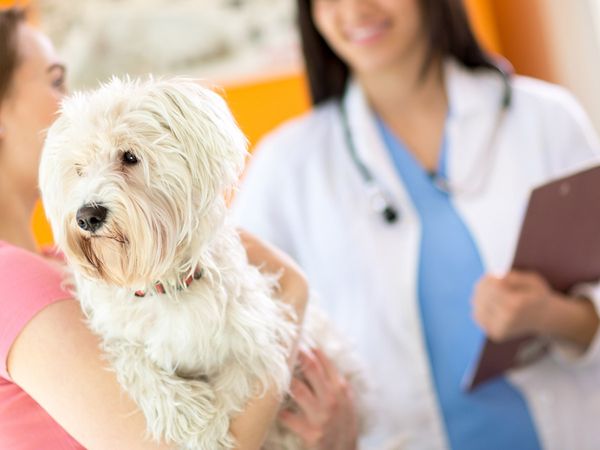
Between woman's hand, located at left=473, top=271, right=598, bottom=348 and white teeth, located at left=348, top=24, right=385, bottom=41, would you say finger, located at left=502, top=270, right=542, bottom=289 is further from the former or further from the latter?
white teeth, located at left=348, top=24, right=385, bottom=41

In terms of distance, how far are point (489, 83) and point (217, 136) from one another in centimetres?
113

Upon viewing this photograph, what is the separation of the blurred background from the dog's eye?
2.05 m

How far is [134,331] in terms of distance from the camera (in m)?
1.12

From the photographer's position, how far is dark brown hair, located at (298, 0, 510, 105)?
77.2 inches

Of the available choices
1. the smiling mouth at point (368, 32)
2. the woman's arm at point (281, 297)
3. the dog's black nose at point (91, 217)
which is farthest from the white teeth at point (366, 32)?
the dog's black nose at point (91, 217)

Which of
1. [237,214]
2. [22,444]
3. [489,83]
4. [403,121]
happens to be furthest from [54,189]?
[489,83]

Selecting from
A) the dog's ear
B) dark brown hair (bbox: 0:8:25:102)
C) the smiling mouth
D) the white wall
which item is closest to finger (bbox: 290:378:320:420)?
the dog's ear

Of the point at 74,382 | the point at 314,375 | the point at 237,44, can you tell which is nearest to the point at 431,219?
the point at 314,375

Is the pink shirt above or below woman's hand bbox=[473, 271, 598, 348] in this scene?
above

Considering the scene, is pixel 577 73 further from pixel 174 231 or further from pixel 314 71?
pixel 174 231

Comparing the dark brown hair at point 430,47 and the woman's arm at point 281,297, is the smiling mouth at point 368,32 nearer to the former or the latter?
the dark brown hair at point 430,47

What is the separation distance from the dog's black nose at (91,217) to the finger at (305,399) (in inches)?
19.6

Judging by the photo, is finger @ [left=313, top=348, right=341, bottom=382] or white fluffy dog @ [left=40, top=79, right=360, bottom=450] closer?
white fluffy dog @ [left=40, top=79, right=360, bottom=450]

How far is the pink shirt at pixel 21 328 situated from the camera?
1.09m
